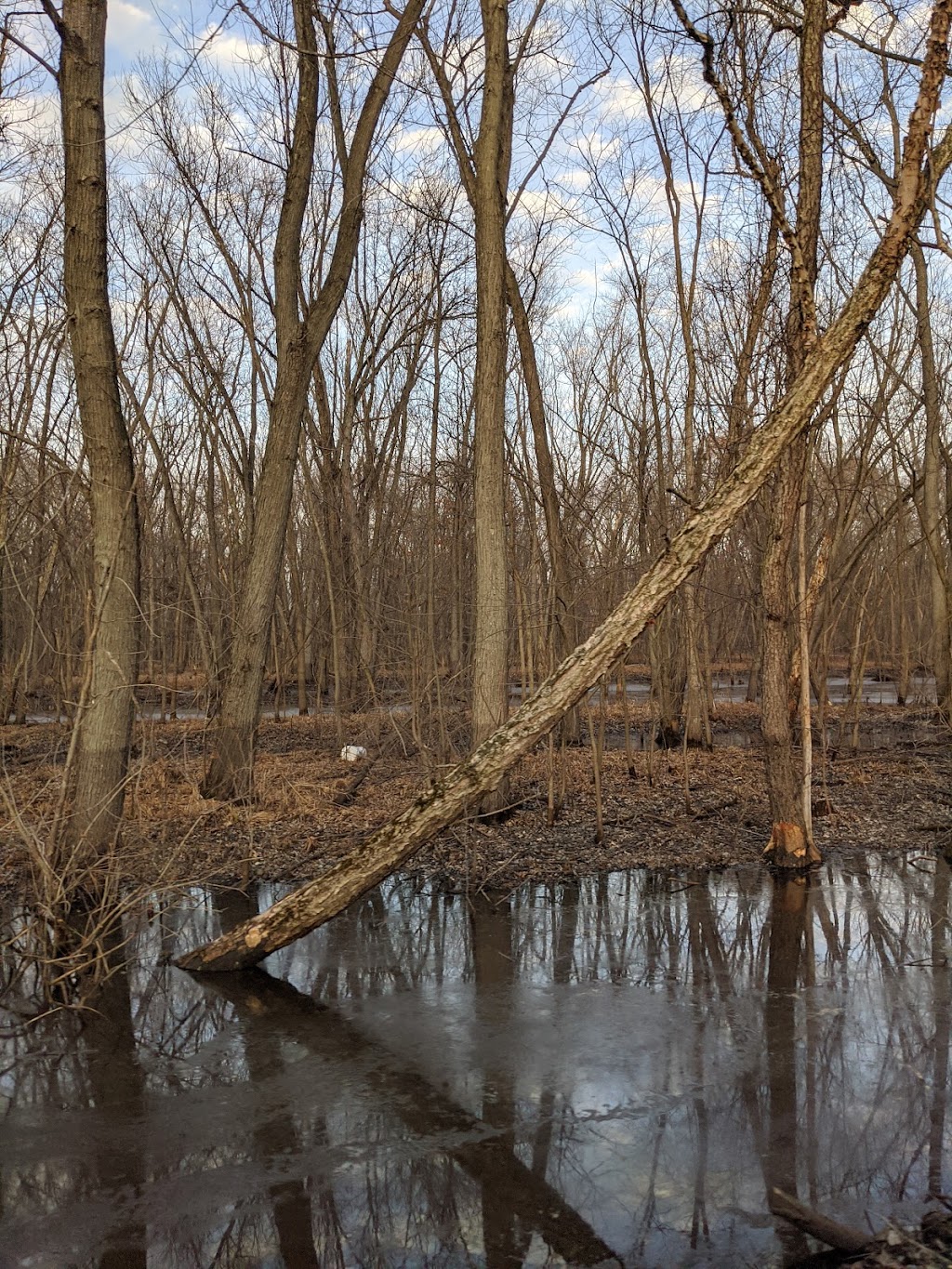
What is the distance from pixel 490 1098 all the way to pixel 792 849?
5220 mm

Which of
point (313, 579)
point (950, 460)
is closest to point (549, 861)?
point (950, 460)

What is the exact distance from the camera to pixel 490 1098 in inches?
192

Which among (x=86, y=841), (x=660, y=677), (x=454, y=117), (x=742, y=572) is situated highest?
(x=454, y=117)

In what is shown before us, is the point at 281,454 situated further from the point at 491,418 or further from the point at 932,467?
the point at 932,467

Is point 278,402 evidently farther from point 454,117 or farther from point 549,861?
point 549,861

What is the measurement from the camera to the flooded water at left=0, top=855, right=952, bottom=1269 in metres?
3.79

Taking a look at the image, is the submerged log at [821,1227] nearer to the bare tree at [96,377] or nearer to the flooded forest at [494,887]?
the flooded forest at [494,887]

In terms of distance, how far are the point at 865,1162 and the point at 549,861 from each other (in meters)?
5.44

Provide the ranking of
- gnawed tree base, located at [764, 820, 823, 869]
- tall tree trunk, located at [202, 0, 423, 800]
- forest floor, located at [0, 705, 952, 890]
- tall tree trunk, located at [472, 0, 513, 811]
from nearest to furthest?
forest floor, located at [0, 705, 952, 890], gnawed tree base, located at [764, 820, 823, 869], tall tree trunk, located at [472, 0, 513, 811], tall tree trunk, located at [202, 0, 423, 800]

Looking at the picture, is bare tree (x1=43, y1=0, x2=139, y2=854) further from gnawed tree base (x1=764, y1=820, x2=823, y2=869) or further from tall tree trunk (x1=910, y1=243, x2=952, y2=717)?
tall tree trunk (x1=910, y1=243, x2=952, y2=717)

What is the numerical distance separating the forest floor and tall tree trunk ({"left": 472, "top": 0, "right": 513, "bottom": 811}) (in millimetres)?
946

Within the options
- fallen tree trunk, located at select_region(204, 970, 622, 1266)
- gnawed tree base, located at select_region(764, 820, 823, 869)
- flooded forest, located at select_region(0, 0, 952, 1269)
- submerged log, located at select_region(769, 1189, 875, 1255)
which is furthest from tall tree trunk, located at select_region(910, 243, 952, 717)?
submerged log, located at select_region(769, 1189, 875, 1255)

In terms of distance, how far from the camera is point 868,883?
29.0 feet

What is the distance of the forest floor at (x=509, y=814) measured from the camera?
9016 millimetres
